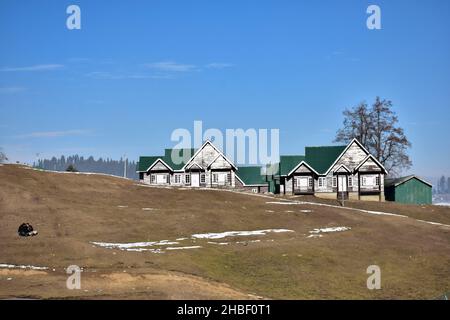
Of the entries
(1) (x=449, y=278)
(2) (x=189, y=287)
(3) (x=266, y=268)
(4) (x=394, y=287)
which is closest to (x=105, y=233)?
(3) (x=266, y=268)

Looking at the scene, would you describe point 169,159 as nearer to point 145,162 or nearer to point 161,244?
point 145,162

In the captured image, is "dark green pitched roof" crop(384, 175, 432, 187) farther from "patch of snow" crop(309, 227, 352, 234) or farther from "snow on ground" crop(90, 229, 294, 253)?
"snow on ground" crop(90, 229, 294, 253)

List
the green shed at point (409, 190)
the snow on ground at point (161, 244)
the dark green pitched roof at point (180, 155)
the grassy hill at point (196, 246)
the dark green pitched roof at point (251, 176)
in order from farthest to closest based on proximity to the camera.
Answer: the dark green pitched roof at point (251, 176), the dark green pitched roof at point (180, 155), the green shed at point (409, 190), the snow on ground at point (161, 244), the grassy hill at point (196, 246)

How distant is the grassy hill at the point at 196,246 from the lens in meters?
30.8

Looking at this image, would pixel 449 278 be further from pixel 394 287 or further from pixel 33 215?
pixel 33 215

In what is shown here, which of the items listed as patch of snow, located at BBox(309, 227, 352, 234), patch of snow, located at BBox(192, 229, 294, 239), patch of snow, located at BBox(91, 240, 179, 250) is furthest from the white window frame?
patch of snow, located at BBox(91, 240, 179, 250)

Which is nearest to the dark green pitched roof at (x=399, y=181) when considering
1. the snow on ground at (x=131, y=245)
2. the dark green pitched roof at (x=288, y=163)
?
the dark green pitched roof at (x=288, y=163)

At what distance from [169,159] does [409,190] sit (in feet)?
127

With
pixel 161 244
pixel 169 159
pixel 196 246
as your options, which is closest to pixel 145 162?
pixel 169 159

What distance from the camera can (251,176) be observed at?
106938 millimetres

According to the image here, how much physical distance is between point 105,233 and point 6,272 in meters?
12.2

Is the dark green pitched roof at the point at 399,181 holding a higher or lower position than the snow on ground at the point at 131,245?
higher

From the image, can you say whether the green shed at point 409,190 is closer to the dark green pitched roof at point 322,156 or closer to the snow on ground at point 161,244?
the dark green pitched roof at point 322,156

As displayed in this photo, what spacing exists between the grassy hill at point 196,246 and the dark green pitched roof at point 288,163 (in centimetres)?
2422
